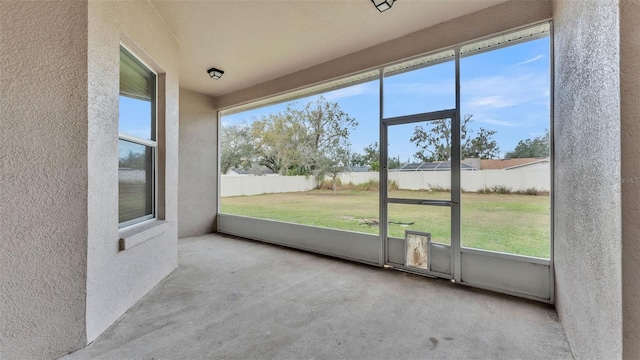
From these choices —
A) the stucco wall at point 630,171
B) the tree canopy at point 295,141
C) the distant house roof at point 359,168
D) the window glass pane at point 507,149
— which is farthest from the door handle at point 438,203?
the stucco wall at point 630,171

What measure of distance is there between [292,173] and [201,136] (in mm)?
2297

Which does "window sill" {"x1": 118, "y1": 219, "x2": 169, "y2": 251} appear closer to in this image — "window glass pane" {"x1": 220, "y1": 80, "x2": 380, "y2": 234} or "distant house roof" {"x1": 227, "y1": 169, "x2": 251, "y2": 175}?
"window glass pane" {"x1": 220, "y1": 80, "x2": 380, "y2": 234}

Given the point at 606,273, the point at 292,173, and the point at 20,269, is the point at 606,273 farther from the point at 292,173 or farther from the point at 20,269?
the point at 292,173

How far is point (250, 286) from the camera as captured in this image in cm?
297

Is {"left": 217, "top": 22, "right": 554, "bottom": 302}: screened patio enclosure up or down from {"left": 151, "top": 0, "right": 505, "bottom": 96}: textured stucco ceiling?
down

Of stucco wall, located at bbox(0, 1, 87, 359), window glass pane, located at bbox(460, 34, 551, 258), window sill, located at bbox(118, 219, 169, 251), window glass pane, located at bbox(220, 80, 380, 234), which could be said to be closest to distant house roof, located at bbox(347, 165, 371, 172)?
window glass pane, located at bbox(220, 80, 380, 234)

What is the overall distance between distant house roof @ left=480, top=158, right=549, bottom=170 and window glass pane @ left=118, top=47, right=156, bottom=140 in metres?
3.81

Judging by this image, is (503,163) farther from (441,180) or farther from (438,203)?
(438,203)

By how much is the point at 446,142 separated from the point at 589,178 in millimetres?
1683

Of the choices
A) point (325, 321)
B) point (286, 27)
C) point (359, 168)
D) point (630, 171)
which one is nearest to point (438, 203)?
point (359, 168)

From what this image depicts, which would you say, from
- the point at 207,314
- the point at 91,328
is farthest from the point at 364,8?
the point at 91,328

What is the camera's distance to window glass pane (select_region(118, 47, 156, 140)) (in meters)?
2.61

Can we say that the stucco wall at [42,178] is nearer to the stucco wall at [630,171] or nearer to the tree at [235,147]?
the stucco wall at [630,171]

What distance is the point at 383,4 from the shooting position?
2.69 meters
